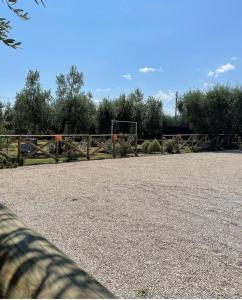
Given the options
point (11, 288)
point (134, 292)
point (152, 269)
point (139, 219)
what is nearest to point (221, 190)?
point (139, 219)

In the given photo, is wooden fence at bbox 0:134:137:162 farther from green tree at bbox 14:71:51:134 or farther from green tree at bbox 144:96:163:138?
green tree at bbox 144:96:163:138

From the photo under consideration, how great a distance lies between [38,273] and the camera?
133 cm

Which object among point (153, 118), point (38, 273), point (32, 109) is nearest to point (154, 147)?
point (153, 118)

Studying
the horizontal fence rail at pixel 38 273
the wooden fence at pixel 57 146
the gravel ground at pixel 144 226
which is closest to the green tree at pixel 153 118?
the wooden fence at pixel 57 146

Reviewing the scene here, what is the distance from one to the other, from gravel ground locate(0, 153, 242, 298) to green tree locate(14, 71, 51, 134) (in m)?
13.4

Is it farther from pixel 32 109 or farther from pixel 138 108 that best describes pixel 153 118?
pixel 32 109

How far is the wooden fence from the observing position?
563 inches

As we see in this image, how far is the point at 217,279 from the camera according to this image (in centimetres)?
363

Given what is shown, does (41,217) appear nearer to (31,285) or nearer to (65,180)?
(65,180)

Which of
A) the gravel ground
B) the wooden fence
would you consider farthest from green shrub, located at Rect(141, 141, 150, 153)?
the gravel ground

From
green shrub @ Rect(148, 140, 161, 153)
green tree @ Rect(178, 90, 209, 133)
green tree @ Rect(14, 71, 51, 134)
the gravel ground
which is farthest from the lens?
green tree @ Rect(178, 90, 209, 133)

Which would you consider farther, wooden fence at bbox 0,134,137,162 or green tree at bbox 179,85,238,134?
green tree at bbox 179,85,238,134

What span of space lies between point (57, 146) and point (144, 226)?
10.4m

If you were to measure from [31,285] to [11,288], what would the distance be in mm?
111
